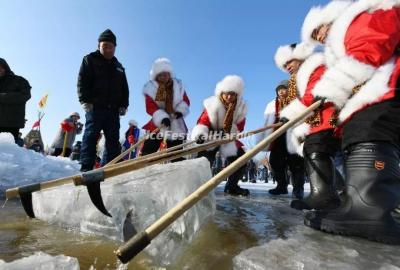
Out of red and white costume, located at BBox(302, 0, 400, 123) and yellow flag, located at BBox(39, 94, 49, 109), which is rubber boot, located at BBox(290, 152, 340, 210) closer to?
red and white costume, located at BBox(302, 0, 400, 123)

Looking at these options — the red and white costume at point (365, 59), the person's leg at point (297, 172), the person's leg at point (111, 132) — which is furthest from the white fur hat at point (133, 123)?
the red and white costume at point (365, 59)

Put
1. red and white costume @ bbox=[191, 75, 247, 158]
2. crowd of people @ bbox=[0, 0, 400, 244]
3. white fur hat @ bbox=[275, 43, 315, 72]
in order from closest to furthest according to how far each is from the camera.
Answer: crowd of people @ bbox=[0, 0, 400, 244], white fur hat @ bbox=[275, 43, 315, 72], red and white costume @ bbox=[191, 75, 247, 158]

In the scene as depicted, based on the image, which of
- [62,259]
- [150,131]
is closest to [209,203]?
[62,259]

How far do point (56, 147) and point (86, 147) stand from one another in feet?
21.7

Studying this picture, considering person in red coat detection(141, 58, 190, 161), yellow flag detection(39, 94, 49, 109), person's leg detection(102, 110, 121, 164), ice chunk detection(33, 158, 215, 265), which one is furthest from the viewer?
yellow flag detection(39, 94, 49, 109)

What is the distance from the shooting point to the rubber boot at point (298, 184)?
4594mm

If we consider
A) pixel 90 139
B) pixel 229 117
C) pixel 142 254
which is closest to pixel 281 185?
pixel 229 117

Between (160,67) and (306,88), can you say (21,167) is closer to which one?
(160,67)

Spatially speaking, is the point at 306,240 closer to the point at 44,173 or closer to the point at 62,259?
the point at 62,259

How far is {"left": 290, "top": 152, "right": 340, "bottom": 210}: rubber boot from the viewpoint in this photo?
7.90 ft

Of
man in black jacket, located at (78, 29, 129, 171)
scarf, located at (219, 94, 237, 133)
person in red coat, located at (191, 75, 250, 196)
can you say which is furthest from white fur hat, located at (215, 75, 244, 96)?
man in black jacket, located at (78, 29, 129, 171)

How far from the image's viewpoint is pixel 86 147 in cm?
432

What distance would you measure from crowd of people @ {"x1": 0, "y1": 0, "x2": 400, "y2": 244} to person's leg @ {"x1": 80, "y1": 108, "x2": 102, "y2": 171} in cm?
1

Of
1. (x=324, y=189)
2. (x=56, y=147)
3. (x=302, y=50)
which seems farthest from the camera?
(x=56, y=147)
